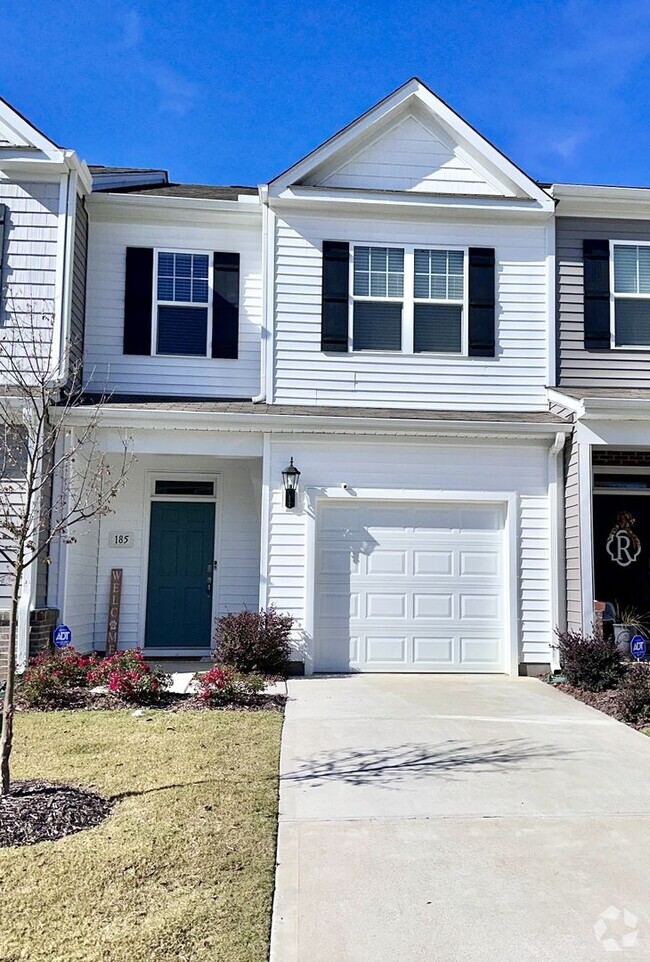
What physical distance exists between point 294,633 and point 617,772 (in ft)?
15.0

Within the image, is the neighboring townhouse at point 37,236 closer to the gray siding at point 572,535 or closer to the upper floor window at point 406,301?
the upper floor window at point 406,301

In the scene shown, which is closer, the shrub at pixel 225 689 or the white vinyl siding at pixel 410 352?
the shrub at pixel 225 689

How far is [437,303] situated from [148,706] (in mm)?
6364

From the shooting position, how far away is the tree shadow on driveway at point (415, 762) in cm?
545

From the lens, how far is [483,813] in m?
4.78

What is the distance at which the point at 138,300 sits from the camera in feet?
34.7

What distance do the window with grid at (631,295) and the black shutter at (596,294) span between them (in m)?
0.15

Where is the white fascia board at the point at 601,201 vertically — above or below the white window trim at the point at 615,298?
above

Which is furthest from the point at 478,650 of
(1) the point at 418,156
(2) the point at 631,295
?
(1) the point at 418,156

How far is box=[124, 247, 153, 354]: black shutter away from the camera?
A: 10516mm

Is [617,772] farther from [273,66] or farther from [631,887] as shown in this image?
[273,66]

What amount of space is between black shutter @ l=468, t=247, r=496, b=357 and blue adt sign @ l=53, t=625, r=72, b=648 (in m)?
6.27

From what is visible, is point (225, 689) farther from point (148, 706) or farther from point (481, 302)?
point (481, 302)

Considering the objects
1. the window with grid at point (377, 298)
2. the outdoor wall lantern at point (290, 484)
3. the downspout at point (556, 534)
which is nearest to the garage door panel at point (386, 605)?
the outdoor wall lantern at point (290, 484)
